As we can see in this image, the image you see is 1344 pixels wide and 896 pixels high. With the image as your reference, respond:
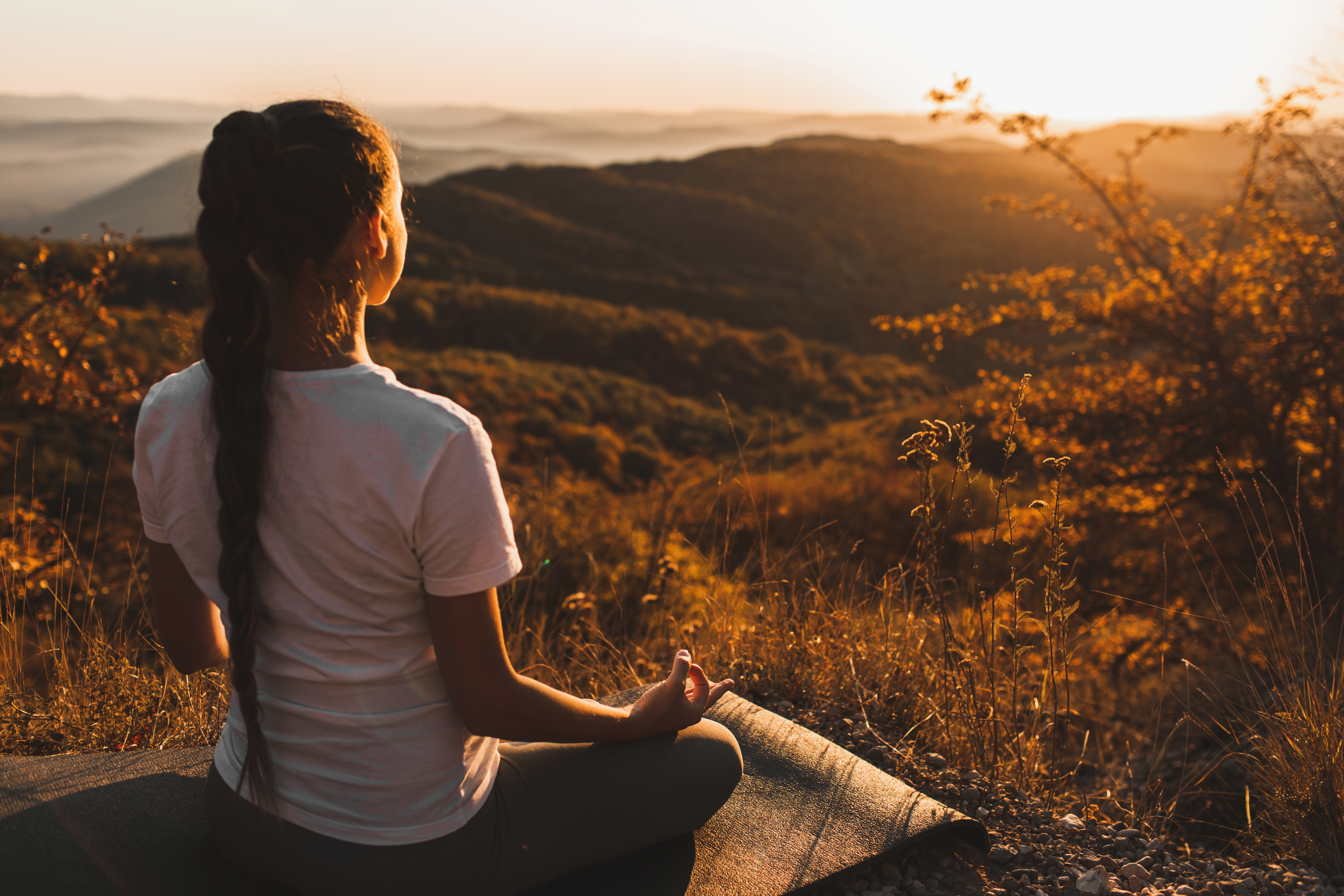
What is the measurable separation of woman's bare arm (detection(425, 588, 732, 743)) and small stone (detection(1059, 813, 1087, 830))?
1.31 metres

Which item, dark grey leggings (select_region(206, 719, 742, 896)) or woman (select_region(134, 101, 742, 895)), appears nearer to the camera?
woman (select_region(134, 101, 742, 895))

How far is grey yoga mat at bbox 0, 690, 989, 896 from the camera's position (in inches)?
58.4

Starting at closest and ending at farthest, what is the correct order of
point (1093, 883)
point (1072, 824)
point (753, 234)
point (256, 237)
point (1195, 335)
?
1. point (256, 237)
2. point (1093, 883)
3. point (1072, 824)
4. point (1195, 335)
5. point (753, 234)

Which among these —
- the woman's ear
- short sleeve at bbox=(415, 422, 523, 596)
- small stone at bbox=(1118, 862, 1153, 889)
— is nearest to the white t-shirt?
short sleeve at bbox=(415, 422, 523, 596)

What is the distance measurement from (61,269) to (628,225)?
4287 centimetres

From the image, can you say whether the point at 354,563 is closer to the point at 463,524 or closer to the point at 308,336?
the point at 463,524

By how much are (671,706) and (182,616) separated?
88 centimetres

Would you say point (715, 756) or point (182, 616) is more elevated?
point (182, 616)

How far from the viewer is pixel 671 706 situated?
1.50 m

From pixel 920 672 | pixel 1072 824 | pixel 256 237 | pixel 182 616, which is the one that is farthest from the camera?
pixel 920 672

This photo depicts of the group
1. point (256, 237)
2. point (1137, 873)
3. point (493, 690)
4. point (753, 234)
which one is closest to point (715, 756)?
point (493, 690)

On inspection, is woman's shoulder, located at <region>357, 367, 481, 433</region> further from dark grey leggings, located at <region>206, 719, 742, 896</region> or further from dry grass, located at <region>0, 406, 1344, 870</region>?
dry grass, located at <region>0, 406, 1344, 870</region>

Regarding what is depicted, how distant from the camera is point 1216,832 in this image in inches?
128

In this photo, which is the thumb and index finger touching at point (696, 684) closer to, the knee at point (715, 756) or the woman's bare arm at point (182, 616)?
the knee at point (715, 756)
